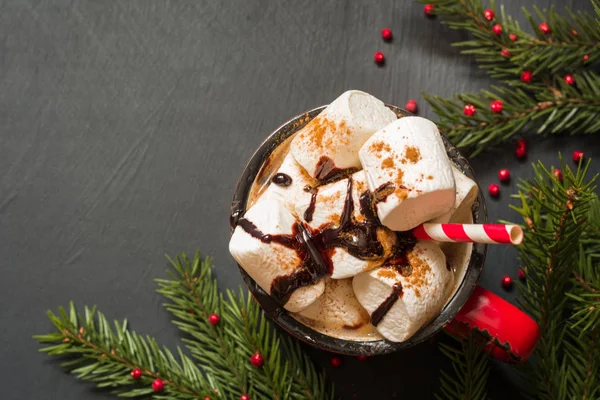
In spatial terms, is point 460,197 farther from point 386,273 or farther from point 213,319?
point 213,319

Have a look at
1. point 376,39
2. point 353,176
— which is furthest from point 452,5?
point 353,176

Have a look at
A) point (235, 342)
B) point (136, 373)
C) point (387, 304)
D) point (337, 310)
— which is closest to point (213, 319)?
point (235, 342)

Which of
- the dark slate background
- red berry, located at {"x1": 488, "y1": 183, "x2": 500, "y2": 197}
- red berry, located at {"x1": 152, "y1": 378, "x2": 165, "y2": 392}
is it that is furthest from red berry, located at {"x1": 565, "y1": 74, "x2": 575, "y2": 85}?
red berry, located at {"x1": 152, "y1": 378, "x2": 165, "y2": 392}

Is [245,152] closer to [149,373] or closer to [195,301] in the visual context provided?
[195,301]

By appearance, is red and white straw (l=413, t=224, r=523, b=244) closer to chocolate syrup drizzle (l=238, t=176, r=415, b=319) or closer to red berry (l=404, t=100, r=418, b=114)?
chocolate syrup drizzle (l=238, t=176, r=415, b=319)

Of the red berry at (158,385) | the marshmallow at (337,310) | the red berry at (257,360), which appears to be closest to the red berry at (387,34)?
the marshmallow at (337,310)

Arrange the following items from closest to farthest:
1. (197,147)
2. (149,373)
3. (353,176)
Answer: (353,176)
(149,373)
(197,147)
